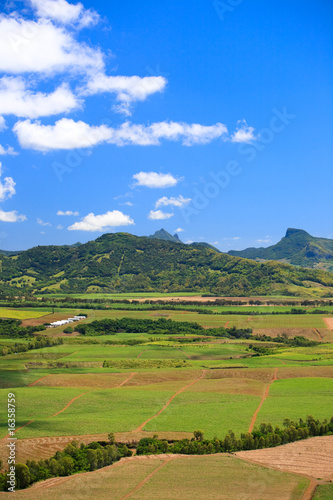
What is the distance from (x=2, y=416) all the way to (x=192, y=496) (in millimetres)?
22678

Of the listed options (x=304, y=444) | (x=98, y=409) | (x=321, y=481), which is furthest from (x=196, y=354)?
(x=321, y=481)

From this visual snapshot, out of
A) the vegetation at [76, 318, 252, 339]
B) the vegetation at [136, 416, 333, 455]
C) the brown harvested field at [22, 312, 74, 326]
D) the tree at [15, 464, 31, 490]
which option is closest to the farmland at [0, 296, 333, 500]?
the tree at [15, 464, 31, 490]

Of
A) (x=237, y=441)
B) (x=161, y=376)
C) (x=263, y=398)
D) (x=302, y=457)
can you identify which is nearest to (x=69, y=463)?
(x=237, y=441)

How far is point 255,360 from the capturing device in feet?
228

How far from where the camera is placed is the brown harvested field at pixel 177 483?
28.7 metres

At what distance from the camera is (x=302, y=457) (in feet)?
114

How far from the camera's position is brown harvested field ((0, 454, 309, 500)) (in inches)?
1131

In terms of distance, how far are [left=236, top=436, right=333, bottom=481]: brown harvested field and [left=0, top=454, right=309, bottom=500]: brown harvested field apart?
1338 mm

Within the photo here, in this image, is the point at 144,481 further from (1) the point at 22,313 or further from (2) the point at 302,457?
(1) the point at 22,313

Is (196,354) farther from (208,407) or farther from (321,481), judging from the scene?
(321,481)

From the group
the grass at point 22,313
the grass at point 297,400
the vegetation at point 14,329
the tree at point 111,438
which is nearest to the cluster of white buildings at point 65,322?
the vegetation at point 14,329

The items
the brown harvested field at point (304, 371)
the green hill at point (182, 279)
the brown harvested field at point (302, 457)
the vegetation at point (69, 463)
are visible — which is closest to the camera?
the vegetation at point (69, 463)

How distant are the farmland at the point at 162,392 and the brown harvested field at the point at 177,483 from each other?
0.14 m

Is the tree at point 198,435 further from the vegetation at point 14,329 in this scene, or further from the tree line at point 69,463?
the vegetation at point 14,329
